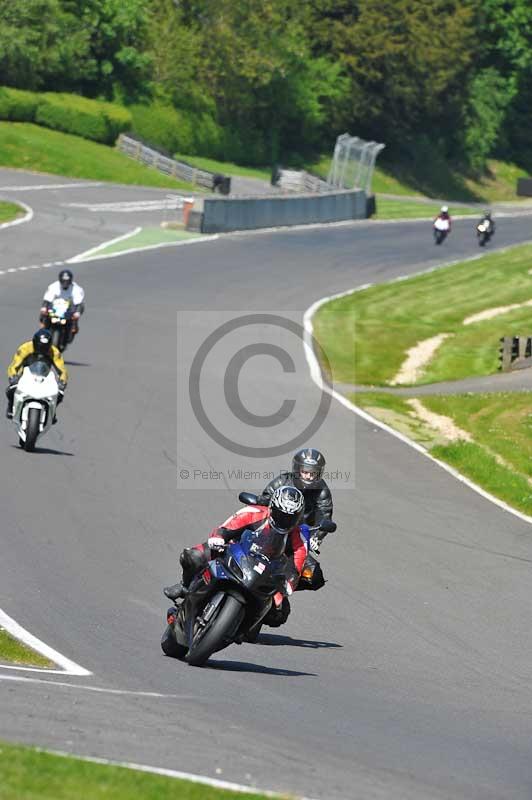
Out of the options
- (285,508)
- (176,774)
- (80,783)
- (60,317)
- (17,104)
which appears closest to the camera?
(80,783)

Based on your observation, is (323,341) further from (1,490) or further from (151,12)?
(151,12)

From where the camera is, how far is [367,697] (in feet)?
35.8

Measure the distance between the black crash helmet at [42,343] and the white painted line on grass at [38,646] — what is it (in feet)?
27.2

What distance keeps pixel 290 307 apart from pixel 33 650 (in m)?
29.3

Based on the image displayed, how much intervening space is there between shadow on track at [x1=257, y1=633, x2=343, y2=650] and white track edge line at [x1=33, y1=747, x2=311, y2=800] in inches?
196

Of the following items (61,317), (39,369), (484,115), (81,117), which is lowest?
(39,369)

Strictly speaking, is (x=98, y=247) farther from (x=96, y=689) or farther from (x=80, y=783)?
(x=80, y=783)

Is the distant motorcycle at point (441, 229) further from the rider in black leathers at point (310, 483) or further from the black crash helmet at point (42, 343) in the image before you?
the rider in black leathers at point (310, 483)

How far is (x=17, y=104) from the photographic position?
69.8 metres

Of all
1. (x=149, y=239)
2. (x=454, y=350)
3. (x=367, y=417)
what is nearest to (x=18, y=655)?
(x=367, y=417)

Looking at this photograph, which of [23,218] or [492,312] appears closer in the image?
[492,312]

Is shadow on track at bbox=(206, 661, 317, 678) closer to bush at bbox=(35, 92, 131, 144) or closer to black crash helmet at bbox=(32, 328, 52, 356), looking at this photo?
black crash helmet at bbox=(32, 328, 52, 356)

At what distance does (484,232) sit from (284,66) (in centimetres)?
3116

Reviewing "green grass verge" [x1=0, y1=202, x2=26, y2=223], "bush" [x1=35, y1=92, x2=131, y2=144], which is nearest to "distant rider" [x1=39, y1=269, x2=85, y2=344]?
"green grass verge" [x1=0, y1=202, x2=26, y2=223]
